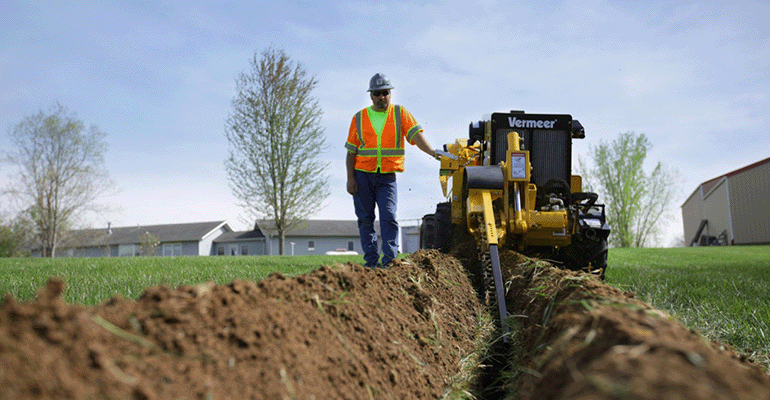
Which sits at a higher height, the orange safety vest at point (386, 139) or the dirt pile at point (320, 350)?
the orange safety vest at point (386, 139)

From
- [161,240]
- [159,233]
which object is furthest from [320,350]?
[159,233]

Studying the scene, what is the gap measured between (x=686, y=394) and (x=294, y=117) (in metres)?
25.8

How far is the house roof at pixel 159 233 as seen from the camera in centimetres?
4919

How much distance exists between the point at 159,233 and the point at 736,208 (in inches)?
1898

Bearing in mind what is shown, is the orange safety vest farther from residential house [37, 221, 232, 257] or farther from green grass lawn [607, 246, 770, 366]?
residential house [37, 221, 232, 257]

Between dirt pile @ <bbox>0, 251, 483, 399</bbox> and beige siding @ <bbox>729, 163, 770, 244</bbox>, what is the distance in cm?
4175

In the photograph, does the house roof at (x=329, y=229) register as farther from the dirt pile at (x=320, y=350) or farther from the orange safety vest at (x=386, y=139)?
the dirt pile at (x=320, y=350)

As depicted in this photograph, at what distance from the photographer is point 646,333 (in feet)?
6.07

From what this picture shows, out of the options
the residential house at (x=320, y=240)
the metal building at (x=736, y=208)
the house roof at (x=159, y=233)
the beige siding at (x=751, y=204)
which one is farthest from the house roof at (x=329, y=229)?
the beige siding at (x=751, y=204)

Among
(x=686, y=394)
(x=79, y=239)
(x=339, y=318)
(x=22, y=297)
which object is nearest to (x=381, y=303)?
(x=339, y=318)

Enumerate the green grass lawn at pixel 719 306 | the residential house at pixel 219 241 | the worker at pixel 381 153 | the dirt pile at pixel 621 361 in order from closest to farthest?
the dirt pile at pixel 621 361 < the green grass lawn at pixel 719 306 < the worker at pixel 381 153 < the residential house at pixel 219 241

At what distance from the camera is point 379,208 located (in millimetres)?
6852

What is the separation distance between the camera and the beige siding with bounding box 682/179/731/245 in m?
42.8

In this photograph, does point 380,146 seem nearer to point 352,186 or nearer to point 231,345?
point 352,186
